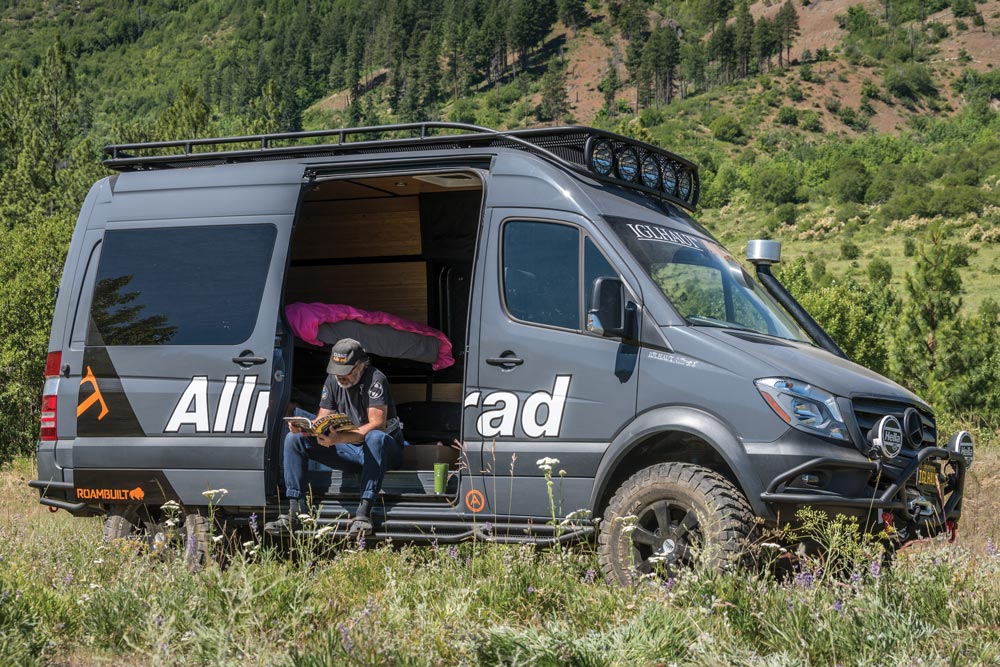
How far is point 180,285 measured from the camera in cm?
757

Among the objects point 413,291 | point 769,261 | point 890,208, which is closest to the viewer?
point 769,261

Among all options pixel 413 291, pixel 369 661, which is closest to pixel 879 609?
pixel 369 661

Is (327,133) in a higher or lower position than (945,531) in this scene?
higher

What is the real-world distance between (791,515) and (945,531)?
1.06 metres

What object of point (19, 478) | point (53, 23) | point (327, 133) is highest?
point (53, 23)

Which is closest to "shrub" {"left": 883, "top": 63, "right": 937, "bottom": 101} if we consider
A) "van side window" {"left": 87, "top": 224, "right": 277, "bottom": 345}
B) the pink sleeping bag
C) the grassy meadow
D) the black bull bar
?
the pink sleeping bag

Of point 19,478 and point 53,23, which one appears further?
point 53,23

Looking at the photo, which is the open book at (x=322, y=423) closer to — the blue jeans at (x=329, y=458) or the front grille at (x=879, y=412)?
the blue jeans at (x=329, y=458)

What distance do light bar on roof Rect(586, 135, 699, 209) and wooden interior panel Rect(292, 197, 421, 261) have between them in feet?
9.23

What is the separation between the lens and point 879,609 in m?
4.27

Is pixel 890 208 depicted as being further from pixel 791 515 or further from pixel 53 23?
pixel 53 23

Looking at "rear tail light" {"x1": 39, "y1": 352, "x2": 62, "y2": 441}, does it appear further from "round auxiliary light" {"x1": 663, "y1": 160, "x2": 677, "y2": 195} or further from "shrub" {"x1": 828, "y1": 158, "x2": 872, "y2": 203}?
"shrub" {"x1": 828, "y1": 158, "x2": 872, "y2": 203}

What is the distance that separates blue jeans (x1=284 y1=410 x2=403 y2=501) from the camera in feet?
22.9

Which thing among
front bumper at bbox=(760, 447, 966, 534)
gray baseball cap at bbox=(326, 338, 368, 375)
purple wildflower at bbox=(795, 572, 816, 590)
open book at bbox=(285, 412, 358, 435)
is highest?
gray baseball cap at bbox=(326, 338, 368, 375)
